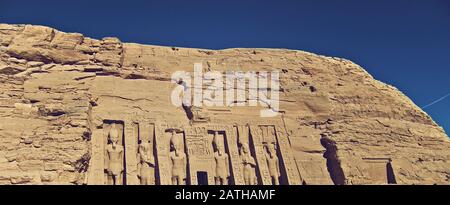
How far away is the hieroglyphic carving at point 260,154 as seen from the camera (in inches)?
1070

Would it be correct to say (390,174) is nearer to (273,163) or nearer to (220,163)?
(273,163)

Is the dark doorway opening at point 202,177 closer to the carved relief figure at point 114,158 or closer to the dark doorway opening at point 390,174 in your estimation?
the carved relief figure at point 114,158

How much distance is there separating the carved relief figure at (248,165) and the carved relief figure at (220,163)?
83cm

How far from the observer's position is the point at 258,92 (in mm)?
A: 29000

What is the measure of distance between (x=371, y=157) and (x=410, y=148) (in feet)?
7.88

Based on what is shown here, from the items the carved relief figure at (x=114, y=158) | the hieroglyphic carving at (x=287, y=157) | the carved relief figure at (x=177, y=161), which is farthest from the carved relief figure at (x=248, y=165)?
the carved relief figure at (x=114, y=158)

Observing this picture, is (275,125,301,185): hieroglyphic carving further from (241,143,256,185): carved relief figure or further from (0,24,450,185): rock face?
(241,143,256,185): carved relief figure

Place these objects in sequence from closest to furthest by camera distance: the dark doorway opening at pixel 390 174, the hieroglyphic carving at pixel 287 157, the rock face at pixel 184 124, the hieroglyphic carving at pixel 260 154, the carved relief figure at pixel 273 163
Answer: the rock face at pixel 184 124
the hieroglyphic carving at pixel 260 154
the hieroglyphic carving at pixel 287 157
the carved relief figure at pixel 273 163
the dark doorway opening at pixel 390 174

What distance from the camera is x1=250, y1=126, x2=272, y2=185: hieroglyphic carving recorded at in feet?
89.2

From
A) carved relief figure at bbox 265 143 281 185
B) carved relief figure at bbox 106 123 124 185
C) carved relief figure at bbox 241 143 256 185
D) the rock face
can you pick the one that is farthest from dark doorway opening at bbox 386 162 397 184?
carved relief figure at bbox 106 123 124 185

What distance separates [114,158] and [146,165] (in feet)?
4.63

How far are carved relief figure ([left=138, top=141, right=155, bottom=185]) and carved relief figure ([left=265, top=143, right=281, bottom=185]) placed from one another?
5.66 metres
